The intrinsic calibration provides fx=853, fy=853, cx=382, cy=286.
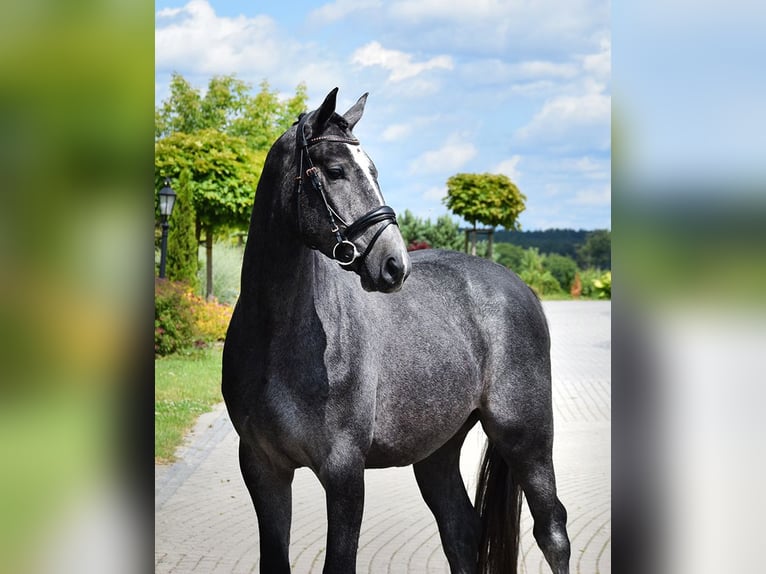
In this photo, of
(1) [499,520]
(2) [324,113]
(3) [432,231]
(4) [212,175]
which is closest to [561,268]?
(3) [432,231]

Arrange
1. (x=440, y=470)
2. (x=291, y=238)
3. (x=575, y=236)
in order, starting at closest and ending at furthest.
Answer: (x=291, y=238), (x=440, y=470), (x=575, y=236)

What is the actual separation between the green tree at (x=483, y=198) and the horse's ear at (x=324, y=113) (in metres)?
20.4

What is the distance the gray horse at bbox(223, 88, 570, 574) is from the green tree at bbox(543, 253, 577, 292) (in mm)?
21817

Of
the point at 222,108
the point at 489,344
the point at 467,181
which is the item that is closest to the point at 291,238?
the point at 489,344

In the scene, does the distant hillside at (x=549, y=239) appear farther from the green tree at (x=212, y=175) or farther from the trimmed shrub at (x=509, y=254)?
the green tree at (x=212, y=175)

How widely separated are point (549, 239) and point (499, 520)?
2340 centimetres

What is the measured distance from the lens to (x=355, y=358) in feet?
9.44

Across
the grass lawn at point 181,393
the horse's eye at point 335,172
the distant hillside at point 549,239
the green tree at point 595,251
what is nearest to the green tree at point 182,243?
the grass lawn at point 181,393

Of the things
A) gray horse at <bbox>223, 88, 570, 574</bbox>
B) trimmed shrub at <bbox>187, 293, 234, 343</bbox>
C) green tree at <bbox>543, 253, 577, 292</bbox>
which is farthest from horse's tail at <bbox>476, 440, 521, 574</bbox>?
green tree at <bbox>543, 253, 577, 292</bbox>

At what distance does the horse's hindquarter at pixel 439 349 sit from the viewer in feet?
10.0

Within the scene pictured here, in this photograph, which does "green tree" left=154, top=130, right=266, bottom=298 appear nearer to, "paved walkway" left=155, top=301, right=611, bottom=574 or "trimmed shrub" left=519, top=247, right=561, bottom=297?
"paved walkway" left=155, top=301, right=611, bottom=574
